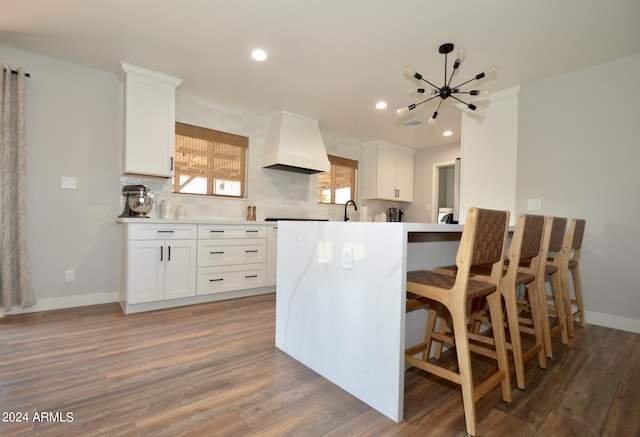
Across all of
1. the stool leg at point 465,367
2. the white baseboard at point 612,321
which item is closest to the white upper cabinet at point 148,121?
the stool leg at point 465,367

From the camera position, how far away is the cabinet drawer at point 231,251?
3.38 m

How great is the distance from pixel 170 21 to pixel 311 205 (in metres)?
3.23

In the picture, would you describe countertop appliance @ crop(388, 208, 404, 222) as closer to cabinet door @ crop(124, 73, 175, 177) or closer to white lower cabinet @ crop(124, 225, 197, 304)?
white lower cabinet @ crop(124, 225, 197, 304)

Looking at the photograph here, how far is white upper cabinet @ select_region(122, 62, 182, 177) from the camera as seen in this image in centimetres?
315

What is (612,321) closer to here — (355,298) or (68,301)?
(355,298)

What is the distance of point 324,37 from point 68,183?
287 centimetres

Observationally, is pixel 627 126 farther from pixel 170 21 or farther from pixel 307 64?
pixel 170 21

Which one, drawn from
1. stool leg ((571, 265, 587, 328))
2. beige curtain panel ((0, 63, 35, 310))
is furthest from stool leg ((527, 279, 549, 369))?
beige curtain panel ((0, 63, 35, 310))

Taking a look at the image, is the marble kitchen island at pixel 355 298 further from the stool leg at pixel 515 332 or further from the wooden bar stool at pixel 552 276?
the wooden bar stool at pixel 552 276

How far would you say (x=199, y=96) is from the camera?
3.92 meters

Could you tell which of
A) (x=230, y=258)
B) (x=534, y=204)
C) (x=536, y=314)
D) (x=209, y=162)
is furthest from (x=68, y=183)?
(x=534, y=204)

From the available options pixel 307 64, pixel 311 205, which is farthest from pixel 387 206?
pixel 307 64

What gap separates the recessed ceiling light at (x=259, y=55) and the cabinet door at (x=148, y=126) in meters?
1.11

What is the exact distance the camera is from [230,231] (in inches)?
140
